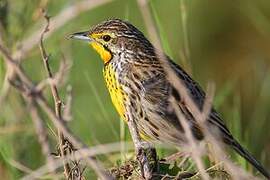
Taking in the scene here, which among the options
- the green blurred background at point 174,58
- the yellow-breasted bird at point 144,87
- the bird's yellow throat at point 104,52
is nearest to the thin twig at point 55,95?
the green blurred background at point 174,58

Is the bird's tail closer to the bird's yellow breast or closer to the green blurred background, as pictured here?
the green blurred background

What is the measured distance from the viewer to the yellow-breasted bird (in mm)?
5820

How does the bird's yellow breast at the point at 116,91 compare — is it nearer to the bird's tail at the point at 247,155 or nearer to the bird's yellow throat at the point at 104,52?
the bird's yellow throat at the point at 104,52

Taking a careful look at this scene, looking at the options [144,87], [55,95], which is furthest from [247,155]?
[55,95]

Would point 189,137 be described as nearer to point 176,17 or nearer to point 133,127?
point 133,127

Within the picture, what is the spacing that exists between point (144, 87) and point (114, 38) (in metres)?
0.39

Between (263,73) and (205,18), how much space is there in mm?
1359

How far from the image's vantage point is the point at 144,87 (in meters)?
→ 6.00

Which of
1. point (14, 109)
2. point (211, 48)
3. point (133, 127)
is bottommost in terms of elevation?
point (133, 127)

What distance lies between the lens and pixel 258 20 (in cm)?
839

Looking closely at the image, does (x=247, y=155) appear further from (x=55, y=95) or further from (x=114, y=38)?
(x=55, y=95)

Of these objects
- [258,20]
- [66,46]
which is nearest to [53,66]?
[66,46]

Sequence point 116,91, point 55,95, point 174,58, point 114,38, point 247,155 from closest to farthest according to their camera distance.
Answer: point 55,95 < point 247,155 < point 116,91 < point 114,38 < point 174,58

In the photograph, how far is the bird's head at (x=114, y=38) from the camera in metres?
6.22
